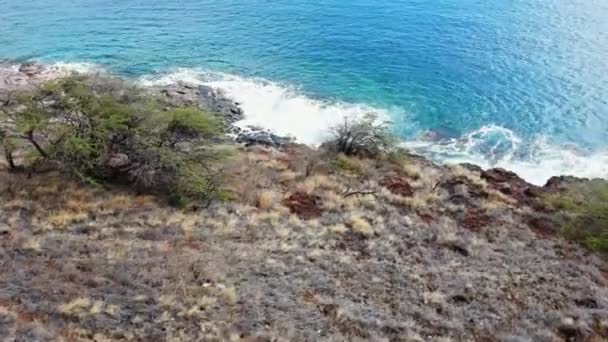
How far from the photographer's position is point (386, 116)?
119 ft

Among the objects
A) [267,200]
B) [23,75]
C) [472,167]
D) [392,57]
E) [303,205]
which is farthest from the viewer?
[392,57]

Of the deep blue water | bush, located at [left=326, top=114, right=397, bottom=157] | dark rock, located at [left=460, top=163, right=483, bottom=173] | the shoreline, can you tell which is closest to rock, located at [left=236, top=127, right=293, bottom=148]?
the shoreline

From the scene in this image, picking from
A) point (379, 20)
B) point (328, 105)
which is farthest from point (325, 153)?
point (379, 20)

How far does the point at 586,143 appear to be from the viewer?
110 ft

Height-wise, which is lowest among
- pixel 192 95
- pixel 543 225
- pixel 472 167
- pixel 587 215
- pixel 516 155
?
A: pixel 516 155

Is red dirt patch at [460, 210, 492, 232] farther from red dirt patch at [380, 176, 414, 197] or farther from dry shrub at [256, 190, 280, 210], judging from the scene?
dry shrub at [256, 190, 280, 210]

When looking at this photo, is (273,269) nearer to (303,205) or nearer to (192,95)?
(303,205)

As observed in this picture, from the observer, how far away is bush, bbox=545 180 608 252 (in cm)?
2123

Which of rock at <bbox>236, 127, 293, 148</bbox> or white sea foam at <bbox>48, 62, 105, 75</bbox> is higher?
white sea foam at <bbox>48, 62, 105, 75</bbox>

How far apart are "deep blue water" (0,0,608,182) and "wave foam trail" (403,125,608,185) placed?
4.2 inches

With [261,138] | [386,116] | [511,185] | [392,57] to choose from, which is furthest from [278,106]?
[511,185]

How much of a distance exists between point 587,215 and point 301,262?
11.4 metres

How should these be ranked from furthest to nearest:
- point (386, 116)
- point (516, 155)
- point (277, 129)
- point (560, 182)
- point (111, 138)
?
point (386, 116)
point (277, 129)
point (516, 155)
point (560, 182)
point (111, 138)

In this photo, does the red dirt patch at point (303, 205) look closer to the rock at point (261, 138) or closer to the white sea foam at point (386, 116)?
the rock at point (261, 138)
